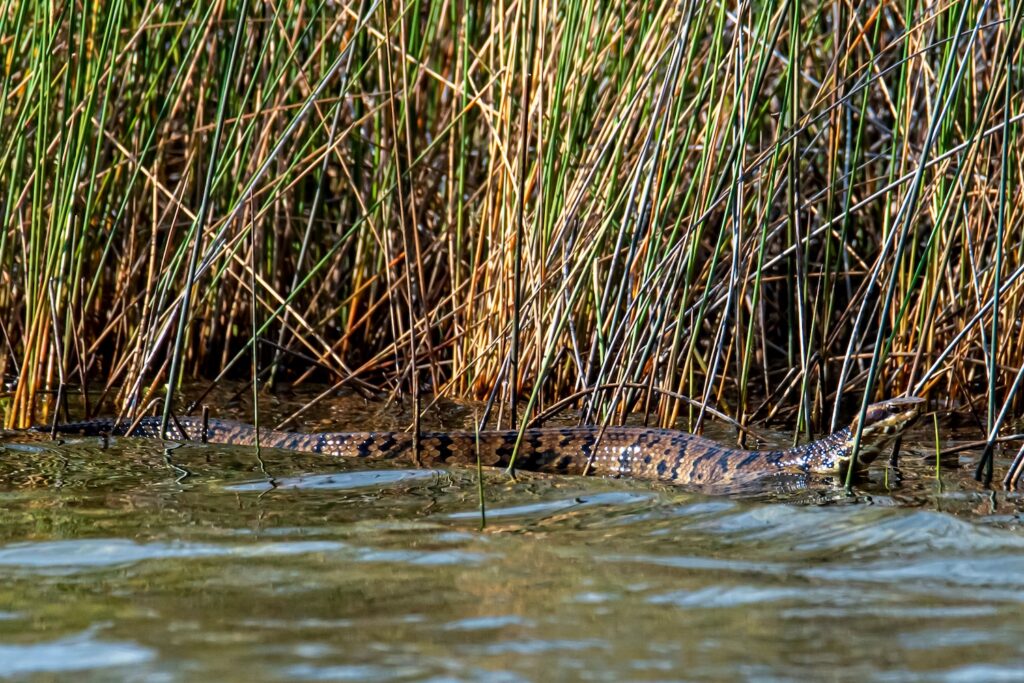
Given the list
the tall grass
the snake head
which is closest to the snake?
the snake head

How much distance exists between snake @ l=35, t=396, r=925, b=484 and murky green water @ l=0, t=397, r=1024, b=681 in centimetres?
39

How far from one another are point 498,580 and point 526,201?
284 centimetres

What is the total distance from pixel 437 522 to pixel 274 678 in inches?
53.8

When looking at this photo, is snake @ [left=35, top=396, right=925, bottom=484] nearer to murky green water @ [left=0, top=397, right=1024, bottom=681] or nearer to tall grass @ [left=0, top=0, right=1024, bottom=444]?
tall grass @ [left=0, top=0, right=1024, bottom=444]

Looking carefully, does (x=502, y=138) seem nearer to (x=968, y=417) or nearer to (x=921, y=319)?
(x=921, y=319)

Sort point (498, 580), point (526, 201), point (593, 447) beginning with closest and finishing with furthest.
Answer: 1. point (498, 580)
2. point (593, 447)
3. point (526, 201)

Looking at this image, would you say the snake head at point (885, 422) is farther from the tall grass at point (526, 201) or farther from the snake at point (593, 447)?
the tall grass at point (526, 201)

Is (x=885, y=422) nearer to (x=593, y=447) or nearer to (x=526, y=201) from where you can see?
(x=593, y=447)

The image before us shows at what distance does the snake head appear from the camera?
4.86m

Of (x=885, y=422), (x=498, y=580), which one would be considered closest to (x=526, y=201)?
(x=885, y=422)

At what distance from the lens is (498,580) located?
122 inches

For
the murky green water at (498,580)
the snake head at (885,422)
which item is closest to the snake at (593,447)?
the snake head at (885,422)

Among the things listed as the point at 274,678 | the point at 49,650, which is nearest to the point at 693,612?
the point at 274,678

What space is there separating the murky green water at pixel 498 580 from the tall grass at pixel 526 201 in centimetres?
62
